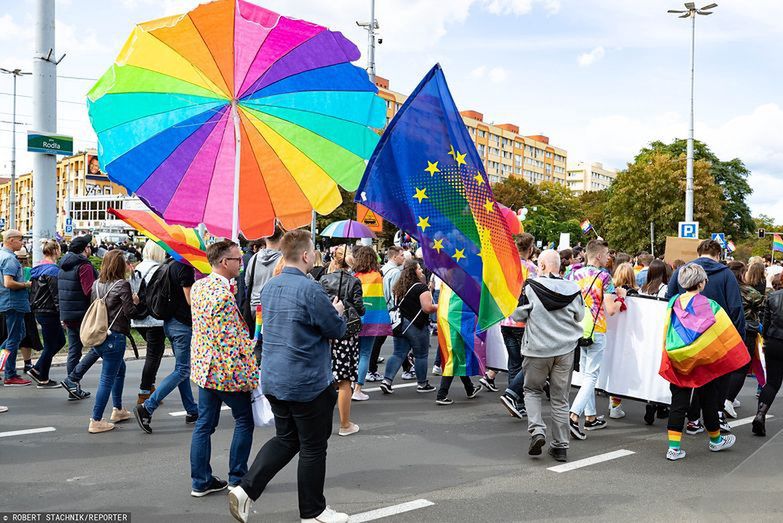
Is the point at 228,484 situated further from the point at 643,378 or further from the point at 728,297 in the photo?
the point at 728,297

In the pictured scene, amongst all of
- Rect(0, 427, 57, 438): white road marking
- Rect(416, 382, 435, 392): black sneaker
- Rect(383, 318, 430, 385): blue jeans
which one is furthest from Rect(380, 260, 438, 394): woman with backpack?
Rect(0, 427, 57, 438): white road marking

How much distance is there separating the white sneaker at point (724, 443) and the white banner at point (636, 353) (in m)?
0.76

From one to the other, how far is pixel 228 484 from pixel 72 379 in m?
3.93

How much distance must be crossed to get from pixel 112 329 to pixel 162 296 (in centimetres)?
85

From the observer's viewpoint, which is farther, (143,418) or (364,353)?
(364,353)

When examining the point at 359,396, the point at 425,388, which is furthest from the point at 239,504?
the point at 425,388

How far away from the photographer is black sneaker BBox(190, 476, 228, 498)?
16.9 feet

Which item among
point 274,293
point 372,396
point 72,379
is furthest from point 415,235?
point 72,379

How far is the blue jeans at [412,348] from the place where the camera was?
905 centimetres

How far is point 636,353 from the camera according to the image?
7.70m

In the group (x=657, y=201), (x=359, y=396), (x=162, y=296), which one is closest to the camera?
(x=162, y=296)

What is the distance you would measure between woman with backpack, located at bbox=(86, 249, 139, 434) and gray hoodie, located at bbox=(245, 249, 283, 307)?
1131mm

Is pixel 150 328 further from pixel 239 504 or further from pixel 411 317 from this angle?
pixel 239 504

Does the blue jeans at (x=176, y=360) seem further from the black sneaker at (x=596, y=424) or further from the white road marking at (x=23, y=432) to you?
the black sneaker at (x=596, y=424)
